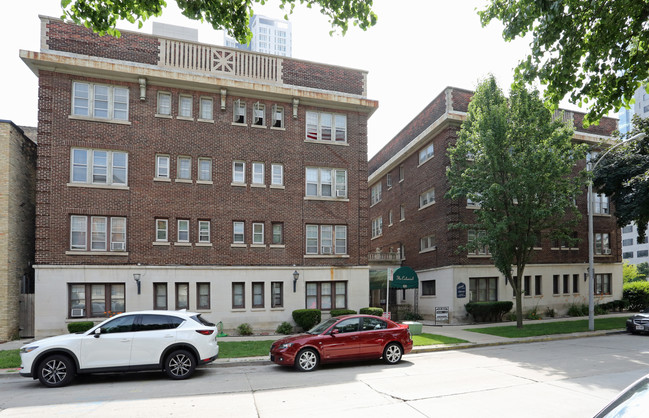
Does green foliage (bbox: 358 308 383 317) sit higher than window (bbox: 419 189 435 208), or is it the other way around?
window (bbox: 419 189 435 208)

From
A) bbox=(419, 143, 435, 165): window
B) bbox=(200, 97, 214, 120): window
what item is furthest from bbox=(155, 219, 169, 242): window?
bbox=(419, 143, 435, 165): window

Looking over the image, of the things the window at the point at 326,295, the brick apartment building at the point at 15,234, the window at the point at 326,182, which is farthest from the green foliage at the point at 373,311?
the brick apartment building at the point at 15,234

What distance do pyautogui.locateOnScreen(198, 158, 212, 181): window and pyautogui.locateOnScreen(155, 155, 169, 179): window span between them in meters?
1.54

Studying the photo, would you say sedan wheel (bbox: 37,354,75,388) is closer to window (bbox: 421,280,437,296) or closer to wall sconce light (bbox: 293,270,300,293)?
wall sconce light (bbox: 293,270,300,293)

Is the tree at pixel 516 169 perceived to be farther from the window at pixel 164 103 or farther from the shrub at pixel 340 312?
the window at pixel 164 103

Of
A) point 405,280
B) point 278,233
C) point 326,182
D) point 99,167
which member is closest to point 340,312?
point 405,280

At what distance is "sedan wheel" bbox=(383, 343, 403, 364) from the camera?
13227 millimetres

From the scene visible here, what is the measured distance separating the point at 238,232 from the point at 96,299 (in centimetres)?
703

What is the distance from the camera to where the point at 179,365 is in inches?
452

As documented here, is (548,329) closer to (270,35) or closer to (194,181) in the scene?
(194,181)

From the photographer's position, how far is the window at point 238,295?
859 inches

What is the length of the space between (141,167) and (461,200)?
18.2 meters

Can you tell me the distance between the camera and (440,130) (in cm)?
2792

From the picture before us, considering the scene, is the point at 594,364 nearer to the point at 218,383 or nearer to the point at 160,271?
the point at 218,383
